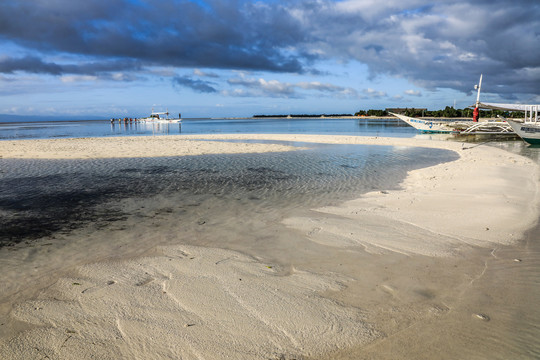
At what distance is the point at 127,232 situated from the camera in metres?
8.53

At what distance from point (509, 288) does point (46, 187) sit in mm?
16087

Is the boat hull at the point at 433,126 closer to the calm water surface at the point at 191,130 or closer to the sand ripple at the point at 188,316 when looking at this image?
the calm water surface at the point at 191,130

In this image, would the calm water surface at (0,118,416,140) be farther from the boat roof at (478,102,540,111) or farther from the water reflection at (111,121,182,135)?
the boat roof at (478,102,540,111)

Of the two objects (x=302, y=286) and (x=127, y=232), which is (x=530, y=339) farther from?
(x=127, y=232)

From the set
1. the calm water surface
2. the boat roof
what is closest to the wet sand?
the boat roof

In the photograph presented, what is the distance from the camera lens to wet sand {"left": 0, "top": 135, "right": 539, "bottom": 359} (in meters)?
3.96

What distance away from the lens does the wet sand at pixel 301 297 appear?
396 cm

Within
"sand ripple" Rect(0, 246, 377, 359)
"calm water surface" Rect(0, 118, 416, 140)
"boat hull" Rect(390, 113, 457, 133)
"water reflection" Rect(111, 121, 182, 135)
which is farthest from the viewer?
"water reflection" Rect(111, 121, 182, 135)

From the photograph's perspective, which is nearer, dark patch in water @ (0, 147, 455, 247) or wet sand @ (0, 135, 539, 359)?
wet sand @ (0, 135, 539, 359)

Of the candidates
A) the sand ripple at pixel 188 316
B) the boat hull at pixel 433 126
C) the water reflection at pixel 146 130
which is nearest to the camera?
the sand ripple at pixel 188 316

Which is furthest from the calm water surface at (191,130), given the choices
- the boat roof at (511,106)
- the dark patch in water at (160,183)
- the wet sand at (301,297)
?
the wet sand at (301,297)

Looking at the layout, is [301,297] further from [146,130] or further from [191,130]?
[146,130]

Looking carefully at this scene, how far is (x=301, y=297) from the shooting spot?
5.01 metres

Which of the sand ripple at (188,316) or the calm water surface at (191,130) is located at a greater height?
the calm water surface at (191,130)
